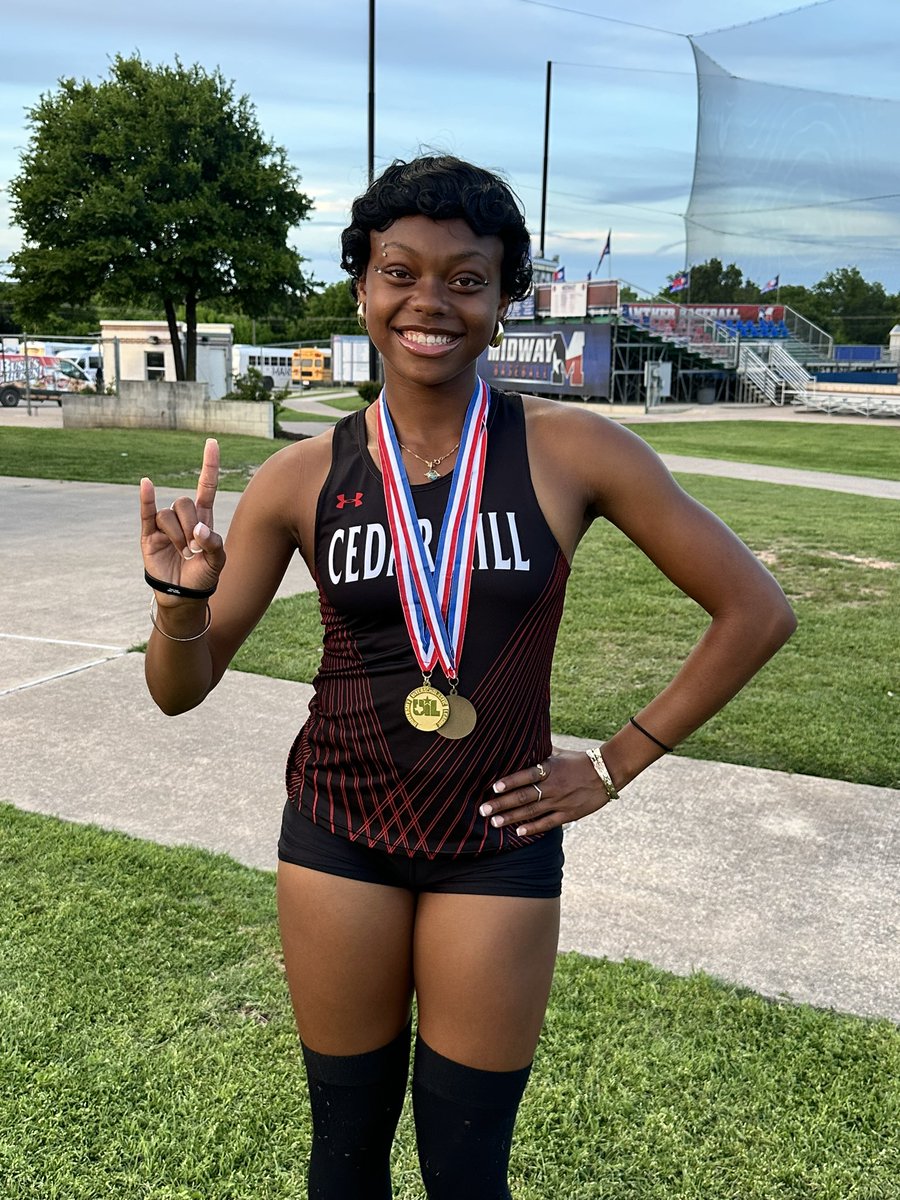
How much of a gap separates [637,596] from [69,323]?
65675 millimetres

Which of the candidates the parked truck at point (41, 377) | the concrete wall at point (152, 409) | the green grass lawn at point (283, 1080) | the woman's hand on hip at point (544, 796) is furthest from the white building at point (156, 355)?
the woman's hand on hip at point (544, 796)

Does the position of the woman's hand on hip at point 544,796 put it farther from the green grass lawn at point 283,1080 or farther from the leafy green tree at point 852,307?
the leafy green tree at point 852,307

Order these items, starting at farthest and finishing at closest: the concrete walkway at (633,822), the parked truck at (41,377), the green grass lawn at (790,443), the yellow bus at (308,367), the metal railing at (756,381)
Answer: the yellow bus at (308,367), the metal railing at (756,381), the parked truck at (41,377), the green grass lawn at (790,443), the concrete walkway at (633,822)

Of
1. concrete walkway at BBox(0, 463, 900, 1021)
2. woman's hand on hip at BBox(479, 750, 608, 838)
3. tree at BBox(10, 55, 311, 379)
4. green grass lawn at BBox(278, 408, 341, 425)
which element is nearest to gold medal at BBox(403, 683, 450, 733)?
woman's hand on hip at BBox(479, 750, 608, 838)

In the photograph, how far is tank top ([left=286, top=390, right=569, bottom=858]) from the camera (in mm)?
1801

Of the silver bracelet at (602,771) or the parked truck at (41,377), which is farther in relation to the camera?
the parked truck at (41,377)

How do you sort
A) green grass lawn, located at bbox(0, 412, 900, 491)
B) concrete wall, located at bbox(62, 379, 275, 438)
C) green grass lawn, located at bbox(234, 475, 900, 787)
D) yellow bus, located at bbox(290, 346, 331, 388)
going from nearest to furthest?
green grass lawn, located at bbox(234, 475, 900, 787)
green grass lawn, located at bbox(0, 412, 900, 491)
concrete wall, located at bbox(62, 379, 275, 438)
yellow bus, located at bbox(290, 346, 331, 388)

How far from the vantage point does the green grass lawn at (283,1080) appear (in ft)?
8.25

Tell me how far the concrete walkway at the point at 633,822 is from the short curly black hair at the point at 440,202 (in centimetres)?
234

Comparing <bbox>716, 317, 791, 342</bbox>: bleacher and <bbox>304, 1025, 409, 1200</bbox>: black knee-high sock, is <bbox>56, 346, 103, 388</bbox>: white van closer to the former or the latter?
<bbox>716, 317, 791, 342</bbox>: bleacher

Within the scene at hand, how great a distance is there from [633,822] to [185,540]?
2.93 m

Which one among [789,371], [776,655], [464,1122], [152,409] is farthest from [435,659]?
[789,371]

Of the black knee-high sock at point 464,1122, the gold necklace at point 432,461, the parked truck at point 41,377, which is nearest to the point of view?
the black knee-high sock at point 464,1122

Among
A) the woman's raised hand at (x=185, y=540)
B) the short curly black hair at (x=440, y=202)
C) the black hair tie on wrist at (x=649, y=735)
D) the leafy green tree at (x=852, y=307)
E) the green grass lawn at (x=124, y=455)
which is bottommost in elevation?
the green grass lawn at (x=124, y=455)
